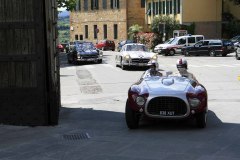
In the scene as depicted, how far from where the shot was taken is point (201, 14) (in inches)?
2324

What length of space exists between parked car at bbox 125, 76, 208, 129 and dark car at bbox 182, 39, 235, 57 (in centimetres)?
3363

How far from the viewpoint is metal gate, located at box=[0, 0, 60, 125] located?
10.9 meters

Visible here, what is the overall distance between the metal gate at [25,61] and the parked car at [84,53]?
24.2m

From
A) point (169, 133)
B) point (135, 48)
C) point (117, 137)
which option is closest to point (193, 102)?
point (169, 133)

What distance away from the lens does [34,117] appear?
11.2 metres

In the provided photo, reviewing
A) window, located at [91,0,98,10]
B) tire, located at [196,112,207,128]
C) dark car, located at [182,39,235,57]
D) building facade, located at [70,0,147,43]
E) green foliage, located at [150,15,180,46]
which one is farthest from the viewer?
window, located at [91,0,98,10]

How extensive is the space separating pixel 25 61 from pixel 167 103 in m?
3.18

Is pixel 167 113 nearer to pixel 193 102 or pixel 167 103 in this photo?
pixel 167 103

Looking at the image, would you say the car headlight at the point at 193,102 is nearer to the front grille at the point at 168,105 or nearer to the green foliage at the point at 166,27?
the front grille at the point at 168,105

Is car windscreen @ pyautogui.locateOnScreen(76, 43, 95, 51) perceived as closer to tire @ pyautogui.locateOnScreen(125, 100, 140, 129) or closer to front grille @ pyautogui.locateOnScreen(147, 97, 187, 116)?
tire @ pyautogui.locateOnScreen(125, 100, 140, 129)

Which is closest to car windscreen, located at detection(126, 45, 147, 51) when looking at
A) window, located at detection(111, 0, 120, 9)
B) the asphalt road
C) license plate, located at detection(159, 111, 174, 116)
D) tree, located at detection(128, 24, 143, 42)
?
the asphalt road

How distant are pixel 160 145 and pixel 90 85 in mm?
12252

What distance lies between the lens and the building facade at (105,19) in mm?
72875

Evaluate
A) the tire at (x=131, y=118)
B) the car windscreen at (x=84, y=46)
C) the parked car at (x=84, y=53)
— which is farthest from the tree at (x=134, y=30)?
the tire at (x=131, y=118)
